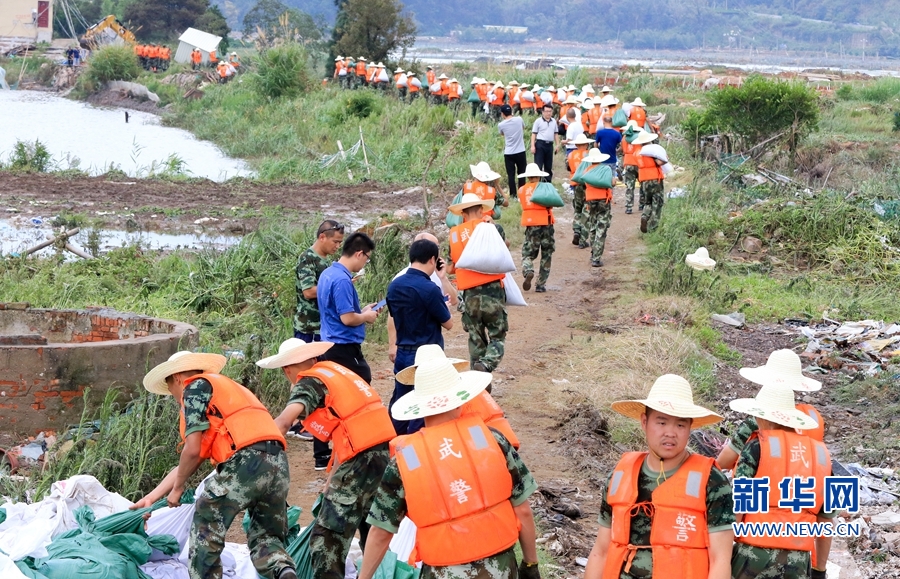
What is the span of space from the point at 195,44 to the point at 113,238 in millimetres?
38134

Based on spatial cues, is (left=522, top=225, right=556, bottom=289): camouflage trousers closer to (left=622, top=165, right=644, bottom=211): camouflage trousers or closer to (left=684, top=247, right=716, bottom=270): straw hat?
(left=684, top=247, right=716, bottom=270): straw hat

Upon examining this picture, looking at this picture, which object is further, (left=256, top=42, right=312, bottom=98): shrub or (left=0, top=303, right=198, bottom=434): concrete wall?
(left=256, top=42, right=312, bottom=98): shrub

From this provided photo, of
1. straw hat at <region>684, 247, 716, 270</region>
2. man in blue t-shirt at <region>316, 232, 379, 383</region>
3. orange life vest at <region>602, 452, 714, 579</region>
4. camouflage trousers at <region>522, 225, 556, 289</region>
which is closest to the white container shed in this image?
straw hat at <region>684, 247, 716, 270</region>

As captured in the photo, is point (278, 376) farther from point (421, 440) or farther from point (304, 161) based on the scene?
point (304, 161)

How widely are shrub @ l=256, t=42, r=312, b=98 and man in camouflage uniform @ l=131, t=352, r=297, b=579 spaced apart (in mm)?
29674

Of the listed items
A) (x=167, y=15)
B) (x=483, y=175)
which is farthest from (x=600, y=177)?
(x=167, y=15)

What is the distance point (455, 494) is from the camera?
410 cm

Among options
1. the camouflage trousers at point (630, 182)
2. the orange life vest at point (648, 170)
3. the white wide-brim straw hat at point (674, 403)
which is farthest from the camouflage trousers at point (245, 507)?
the camouflage trousers at point (630, 182)

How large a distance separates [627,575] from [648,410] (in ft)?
2.06

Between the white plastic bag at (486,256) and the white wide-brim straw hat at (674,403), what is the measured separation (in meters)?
3.72

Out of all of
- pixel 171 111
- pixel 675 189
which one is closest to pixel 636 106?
pixel 675 189

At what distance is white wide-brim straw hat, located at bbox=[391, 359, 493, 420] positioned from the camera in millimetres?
4281

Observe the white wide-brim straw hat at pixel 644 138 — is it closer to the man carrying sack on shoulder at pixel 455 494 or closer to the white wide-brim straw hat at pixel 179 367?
the white wide-brim straw hat at pixel 179 367

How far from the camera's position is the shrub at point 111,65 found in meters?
45.6
